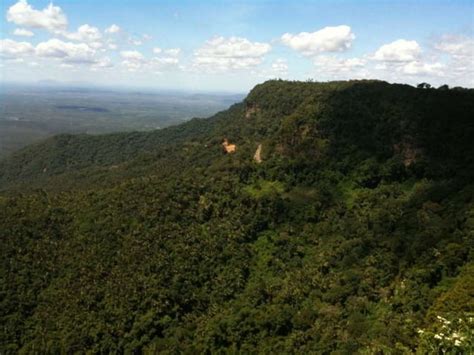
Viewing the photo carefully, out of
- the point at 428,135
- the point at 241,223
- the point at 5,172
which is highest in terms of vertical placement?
the point at 428,135

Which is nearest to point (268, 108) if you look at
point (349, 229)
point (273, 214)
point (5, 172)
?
point (273, 214)

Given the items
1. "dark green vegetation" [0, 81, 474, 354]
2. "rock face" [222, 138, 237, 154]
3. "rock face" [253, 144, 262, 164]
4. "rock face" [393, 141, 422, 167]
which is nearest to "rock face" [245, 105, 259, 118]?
"rock face" [222, 138, 237, 154]

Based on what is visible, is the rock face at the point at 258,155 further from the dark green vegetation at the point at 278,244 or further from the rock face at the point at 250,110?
the rock face at the point at 250,110

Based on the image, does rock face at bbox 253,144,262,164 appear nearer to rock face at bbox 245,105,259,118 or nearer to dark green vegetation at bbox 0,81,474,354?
dark green vegetation at bbox 0,81,474,354

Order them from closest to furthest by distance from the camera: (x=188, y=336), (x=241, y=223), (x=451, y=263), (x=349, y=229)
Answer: (x=451, y=263) < (x=188, y=336) < (x=349, y=229) < (x=241, y=223)

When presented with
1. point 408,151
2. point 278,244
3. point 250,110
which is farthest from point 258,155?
point 250,110

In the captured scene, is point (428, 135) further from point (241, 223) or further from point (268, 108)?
point (268, 108)

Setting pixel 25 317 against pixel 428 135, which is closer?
pixel 25 317

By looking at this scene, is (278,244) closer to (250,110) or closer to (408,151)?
(408,151)
